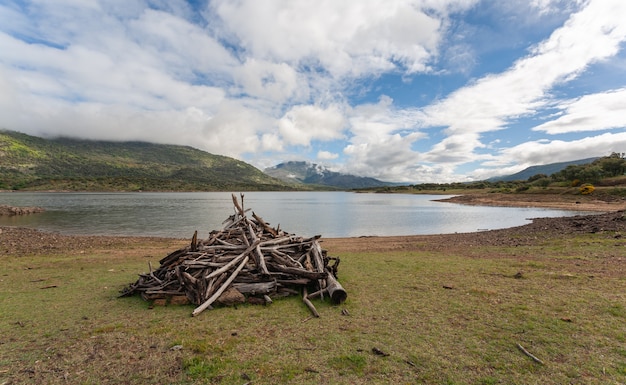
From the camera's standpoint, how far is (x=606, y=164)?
292 feet

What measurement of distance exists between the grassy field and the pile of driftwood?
51 cm

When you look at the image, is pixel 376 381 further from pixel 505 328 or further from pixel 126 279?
pixel 126 279

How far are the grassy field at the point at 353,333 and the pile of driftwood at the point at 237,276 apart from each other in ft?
1.68

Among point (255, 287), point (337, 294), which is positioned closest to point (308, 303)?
point (337, 294)

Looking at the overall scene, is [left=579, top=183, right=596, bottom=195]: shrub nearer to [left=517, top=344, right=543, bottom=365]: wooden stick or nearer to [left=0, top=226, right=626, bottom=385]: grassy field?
[left=0, top=226, right=626, bottom=385]: grassy field

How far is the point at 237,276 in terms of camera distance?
10945 mm

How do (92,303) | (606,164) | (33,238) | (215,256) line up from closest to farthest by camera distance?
(92,303), (215,256), (33,238), (606,164)

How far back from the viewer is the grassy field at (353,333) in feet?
19.1

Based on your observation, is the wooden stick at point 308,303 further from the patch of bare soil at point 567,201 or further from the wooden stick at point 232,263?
the patch of bare soil at point 567,201

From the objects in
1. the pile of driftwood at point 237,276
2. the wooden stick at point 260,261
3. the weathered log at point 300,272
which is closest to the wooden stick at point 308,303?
the pile of driftwood at point 237,276

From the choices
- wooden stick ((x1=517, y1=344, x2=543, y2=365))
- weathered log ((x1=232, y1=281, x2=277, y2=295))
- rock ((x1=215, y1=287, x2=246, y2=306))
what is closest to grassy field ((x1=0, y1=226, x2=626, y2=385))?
wooden stick ((x1=517, y1=344, x2=543, y2=365))

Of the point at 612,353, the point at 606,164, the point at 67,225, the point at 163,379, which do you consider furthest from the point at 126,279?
the point at 606,164

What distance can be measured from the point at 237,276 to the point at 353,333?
5.06m

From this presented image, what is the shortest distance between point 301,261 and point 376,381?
7434mm
